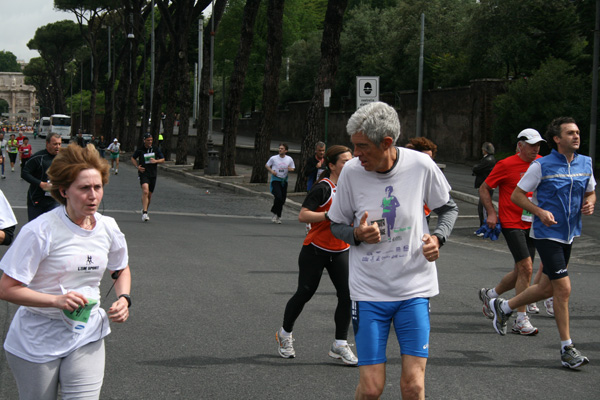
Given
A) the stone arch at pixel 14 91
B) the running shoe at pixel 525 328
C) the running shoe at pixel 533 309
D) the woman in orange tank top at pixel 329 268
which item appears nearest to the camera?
the woman in orange tank top at pixel 329 268

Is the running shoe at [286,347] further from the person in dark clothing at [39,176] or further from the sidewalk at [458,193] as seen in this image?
the sidewalk at [458,193]

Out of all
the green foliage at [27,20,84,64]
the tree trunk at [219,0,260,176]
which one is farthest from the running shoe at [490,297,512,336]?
the green foliage at [27,20,84,64]

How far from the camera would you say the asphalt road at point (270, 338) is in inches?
209

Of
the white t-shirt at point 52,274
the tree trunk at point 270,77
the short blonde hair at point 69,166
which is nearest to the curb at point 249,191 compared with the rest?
the tree trunk at point 270,77

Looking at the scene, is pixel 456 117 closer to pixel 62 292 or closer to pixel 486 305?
pixel 486 305

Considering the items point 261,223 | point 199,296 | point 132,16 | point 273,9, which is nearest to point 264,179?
point 273,9

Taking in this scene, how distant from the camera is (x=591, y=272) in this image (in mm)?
11055

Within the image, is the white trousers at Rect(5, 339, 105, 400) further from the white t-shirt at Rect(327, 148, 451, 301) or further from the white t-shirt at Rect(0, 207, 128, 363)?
the white t-shirt at Rect(327, 148, 451, 301)

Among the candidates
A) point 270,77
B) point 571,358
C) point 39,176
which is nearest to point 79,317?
point 571,358

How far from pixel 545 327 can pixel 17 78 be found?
207072 mm

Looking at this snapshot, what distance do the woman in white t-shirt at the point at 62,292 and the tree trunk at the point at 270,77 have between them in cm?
2165

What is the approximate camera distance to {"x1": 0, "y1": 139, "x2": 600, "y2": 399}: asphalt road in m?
5.32

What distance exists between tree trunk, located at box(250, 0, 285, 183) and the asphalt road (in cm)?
1308

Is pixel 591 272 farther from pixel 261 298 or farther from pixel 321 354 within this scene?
pixel 321 354
